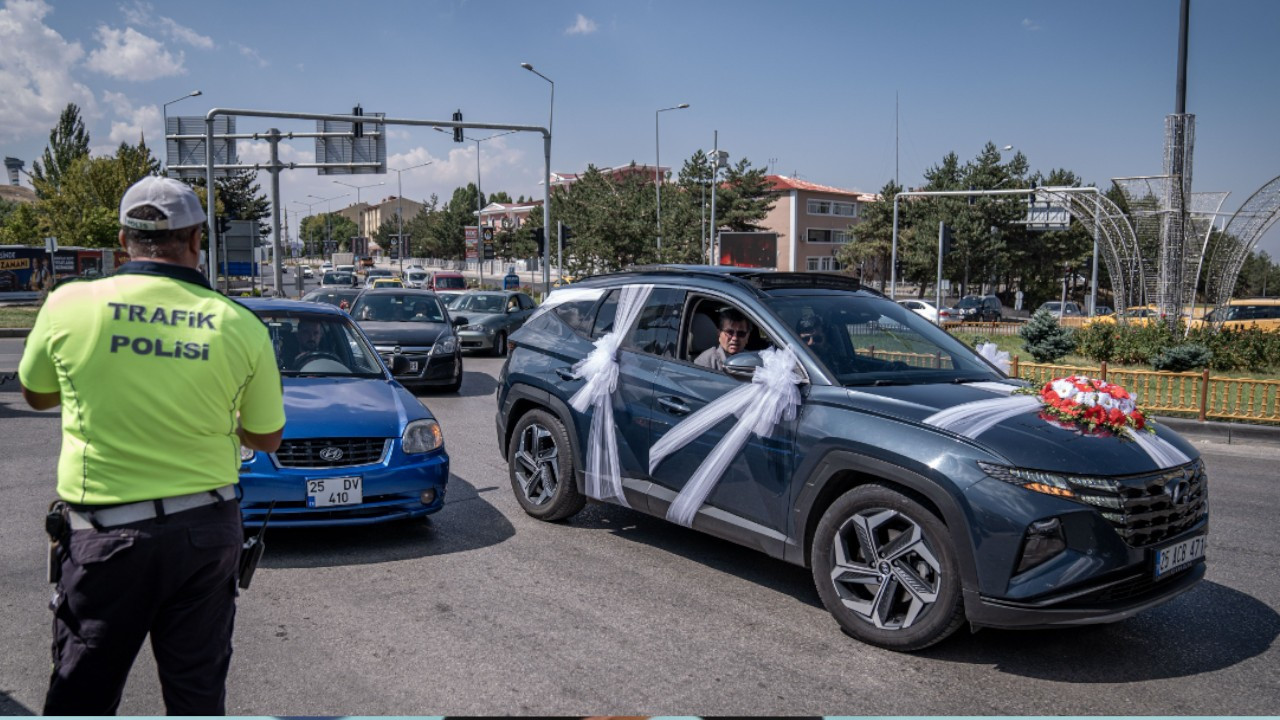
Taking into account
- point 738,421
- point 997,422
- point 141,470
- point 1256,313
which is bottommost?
point 1256,313

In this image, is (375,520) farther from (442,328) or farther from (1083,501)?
(442,328)

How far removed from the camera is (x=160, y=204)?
2.61 m

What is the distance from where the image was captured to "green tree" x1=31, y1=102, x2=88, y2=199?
51131mm

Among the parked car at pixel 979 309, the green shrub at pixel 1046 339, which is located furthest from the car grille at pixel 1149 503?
the parked car at pixel 979 309

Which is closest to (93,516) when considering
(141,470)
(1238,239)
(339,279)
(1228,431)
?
(141,470)

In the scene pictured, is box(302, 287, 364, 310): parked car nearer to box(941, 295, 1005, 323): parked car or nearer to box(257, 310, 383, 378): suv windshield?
box(257, 310, 383, 378): suv windshield

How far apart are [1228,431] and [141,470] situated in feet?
42.3

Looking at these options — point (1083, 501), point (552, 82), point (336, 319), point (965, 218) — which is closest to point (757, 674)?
point (1083, 501)

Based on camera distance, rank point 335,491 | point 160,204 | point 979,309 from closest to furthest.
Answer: point 160,204
point 335,491
point 979,309

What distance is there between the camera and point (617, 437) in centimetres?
591

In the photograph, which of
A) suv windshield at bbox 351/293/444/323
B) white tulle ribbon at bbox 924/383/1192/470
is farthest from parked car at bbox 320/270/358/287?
white tulle ribbon at bbox 924/383/1192/470

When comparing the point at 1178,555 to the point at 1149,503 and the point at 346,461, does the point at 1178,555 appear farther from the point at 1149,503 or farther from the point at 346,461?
the point at 346,461

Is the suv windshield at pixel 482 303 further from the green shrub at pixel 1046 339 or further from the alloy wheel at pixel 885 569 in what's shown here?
the alloy wheel at pixel 885 569

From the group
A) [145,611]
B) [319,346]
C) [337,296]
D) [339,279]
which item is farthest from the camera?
[339,279]
